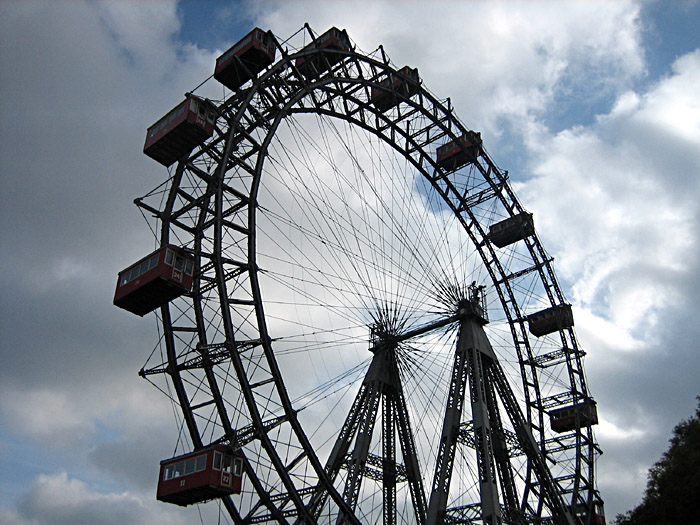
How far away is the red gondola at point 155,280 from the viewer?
892 inches

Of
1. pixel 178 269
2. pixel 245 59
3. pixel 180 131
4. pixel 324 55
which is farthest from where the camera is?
pixel 324 55

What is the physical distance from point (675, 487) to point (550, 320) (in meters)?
10.9

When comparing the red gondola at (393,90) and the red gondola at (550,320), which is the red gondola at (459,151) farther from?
the red gondola at (550,320)

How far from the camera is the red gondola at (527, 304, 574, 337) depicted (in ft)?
131

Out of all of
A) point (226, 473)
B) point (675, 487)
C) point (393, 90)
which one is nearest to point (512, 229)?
point (393, 90)

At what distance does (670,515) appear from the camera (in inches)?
1328

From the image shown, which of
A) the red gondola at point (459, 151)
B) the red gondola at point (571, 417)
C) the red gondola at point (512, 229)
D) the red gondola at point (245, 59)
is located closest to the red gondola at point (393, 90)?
the red gondola at point (459, 151)

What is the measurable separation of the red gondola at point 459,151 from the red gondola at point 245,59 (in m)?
13.5

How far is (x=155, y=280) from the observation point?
22547 mm

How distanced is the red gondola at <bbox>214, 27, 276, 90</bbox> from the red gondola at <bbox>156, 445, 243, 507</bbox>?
48.2 ft

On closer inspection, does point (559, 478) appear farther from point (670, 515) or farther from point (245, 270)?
point (245, 270)

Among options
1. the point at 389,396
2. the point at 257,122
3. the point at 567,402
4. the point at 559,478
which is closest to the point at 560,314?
the point at 567,402

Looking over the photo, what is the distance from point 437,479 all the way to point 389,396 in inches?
177

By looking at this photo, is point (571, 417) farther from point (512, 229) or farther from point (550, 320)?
point (512, 229)
